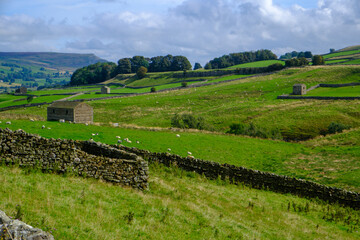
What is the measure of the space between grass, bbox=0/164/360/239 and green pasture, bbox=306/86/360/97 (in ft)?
245

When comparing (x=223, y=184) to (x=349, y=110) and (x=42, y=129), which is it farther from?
(x=349, y=110)

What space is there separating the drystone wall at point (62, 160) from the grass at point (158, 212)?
0.60 m

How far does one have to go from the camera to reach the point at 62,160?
13.5 m

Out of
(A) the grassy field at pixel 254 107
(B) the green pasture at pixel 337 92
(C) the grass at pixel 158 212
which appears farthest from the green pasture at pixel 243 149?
(B) the green pasture at pixel 337 92

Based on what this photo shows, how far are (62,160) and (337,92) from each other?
3588 inches

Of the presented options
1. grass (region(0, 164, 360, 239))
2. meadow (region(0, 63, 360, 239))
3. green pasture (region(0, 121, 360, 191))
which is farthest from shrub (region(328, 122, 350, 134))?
grass (region(0, 164, 360, 239))

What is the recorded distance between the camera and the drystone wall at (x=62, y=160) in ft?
43.6

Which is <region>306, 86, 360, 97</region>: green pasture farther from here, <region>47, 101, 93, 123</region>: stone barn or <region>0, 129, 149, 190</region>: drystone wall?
<region>0, 129, 149, 190</region>: drystone wall

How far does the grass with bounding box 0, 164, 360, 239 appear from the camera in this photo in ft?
30.1

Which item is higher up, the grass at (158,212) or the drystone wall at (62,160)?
the drystone wall at (62,160)

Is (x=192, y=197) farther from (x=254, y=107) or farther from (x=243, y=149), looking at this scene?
(x=254, y=107)

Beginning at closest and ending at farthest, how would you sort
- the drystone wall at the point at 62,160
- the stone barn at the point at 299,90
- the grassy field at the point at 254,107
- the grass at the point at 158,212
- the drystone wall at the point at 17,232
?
1. the drystone wall at the point at 17,232
2. the grass at the point at 158,212
3. the drystone wall at the point at 62,160
4. the grassy field at the point at 254,107
5. the stone barn at the point at 299,90

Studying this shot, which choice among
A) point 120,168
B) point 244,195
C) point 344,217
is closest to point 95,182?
point 120,168

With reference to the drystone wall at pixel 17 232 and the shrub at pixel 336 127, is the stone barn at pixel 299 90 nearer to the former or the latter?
the shrub at pixel 336 127
